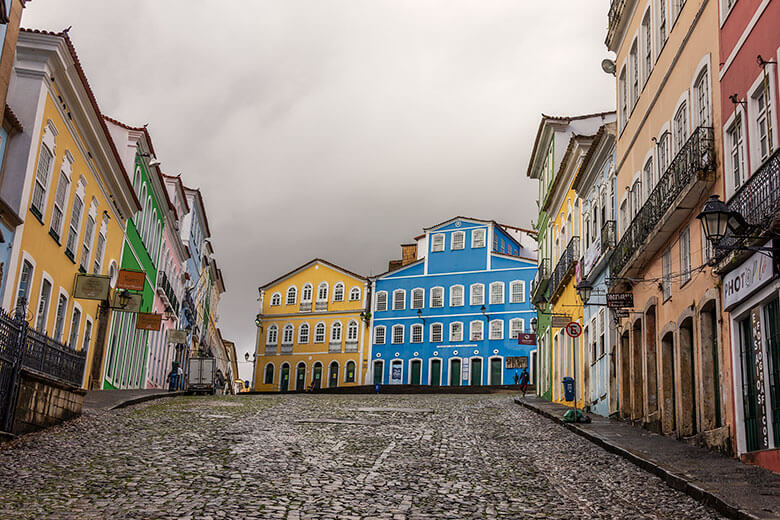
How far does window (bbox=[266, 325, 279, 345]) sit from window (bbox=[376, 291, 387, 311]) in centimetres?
892

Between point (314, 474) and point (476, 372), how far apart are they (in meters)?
48.5

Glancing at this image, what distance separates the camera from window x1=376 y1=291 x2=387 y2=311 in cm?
6312

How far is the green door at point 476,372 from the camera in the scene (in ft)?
188

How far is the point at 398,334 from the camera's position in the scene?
6191 cm

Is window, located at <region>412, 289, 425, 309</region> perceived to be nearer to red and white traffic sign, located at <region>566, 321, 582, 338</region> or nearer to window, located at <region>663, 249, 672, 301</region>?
red and white traffic sign, located at <region>566, 321, 582, 338</region>

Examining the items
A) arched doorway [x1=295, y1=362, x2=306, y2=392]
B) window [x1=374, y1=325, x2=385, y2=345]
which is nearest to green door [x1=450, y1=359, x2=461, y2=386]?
window [x1=374, y1=325, x2=385, y2=345]

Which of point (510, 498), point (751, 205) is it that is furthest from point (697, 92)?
point (510, 498)

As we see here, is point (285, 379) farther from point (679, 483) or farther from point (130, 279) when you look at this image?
point (679, 483)

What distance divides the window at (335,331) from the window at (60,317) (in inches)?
1644

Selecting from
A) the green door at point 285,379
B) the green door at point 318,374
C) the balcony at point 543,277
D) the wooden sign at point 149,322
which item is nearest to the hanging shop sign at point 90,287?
the wooden sign at point 149,322

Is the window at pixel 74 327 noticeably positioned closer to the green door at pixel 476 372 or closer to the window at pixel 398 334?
the green door at pixel 476 372

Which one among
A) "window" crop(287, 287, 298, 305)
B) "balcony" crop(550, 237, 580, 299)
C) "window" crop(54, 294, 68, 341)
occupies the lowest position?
"window" crop(54, 294, 68, 341)

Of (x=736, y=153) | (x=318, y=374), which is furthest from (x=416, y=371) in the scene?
(x=736, y=153)

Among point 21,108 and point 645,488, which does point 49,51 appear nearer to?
point 21,108
